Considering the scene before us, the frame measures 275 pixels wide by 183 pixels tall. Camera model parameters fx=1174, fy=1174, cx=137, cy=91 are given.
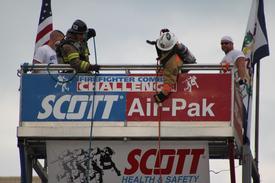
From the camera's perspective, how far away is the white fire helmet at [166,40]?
2048 centimetres

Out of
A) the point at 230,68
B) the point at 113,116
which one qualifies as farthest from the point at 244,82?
the point at 113,116

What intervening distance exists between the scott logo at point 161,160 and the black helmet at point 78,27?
233cm

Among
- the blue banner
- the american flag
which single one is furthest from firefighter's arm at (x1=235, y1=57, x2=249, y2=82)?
the american flag

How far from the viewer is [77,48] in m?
20.8

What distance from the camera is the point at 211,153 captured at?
2205cm

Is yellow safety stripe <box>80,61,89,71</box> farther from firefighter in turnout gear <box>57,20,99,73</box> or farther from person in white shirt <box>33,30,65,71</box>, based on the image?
person in white shirt <box>33,30,65,71</box>

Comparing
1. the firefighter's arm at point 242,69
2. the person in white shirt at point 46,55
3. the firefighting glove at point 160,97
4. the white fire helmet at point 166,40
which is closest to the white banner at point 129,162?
the firefighting glove at point 160,97

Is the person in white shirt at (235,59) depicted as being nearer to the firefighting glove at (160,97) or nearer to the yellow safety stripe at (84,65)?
the firefighting glove at (160,97)

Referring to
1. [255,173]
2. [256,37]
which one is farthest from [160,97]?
[256,37]

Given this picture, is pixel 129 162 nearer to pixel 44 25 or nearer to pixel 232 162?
pixel 232 162

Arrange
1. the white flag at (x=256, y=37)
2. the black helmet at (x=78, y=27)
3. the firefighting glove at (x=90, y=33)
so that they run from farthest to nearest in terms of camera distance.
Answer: the white flag at (x=256, y=37) < the firefighting glove at (x=90, y=33) < the black helmet at (x=78, y=27)

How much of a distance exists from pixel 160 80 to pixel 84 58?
1466 mm

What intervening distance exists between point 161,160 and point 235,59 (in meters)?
2.50

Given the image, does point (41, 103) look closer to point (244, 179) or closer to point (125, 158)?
point (125, 158)
